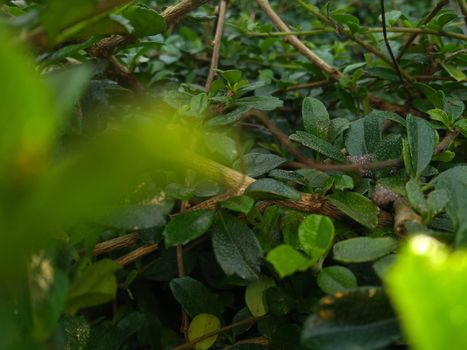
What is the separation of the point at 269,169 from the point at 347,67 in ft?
1.33

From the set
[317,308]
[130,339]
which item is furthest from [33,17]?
[130,339]

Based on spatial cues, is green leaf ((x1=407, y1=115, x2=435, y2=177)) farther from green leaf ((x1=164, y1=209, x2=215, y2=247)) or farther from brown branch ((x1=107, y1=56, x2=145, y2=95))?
brown branch ((x1=107, y1=56, x2=145, y2=95))

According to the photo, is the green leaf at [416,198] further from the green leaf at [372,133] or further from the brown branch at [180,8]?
the brown branch at [180,8]

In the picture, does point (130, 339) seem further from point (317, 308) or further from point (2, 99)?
point (2, 99)

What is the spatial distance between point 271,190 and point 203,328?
17 centimetres

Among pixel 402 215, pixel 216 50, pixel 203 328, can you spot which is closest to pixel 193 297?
pixel 203 328

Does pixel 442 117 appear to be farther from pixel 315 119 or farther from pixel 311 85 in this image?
pixel 311 85

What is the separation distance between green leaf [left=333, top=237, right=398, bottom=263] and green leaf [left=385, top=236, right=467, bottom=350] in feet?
0.54

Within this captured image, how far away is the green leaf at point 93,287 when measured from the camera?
37 cm

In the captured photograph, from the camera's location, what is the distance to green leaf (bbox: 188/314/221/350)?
542mm

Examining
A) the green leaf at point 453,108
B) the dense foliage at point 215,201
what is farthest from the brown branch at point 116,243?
the green leaf at point 453,108

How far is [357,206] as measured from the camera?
→ 1.67 ft

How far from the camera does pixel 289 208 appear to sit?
1.73 feet

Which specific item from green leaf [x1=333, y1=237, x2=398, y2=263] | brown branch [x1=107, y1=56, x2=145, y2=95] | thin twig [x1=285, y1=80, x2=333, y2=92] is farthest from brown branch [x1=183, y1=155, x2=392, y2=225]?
thin twig [x1=285, y1=80, x2=333, y2=92]
